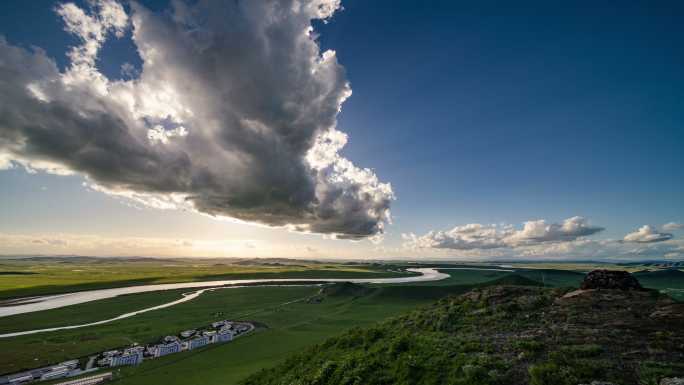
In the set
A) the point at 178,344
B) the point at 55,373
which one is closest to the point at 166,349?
the point at 178,344

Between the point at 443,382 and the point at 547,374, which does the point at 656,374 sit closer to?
the point at 547,374

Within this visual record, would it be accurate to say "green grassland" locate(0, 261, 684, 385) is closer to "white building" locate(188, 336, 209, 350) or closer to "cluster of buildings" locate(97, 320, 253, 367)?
"cluster of buildings" locate(97, 320, 253, 367)

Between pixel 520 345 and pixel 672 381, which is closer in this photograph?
pixel 672 381

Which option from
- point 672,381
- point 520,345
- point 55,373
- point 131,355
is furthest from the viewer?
point 131,355

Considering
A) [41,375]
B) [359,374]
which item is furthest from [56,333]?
[359,374]

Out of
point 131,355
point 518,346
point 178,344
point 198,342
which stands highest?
point 518,346

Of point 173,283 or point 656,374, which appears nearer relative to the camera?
point 656,374

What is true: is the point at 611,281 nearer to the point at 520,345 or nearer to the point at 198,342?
the point at 520,345
